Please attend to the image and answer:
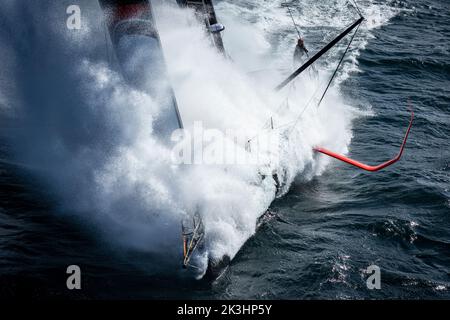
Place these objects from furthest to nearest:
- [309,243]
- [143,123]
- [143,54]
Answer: [143,54], [143,123], [309,243]

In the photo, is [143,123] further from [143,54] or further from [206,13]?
[206,13]

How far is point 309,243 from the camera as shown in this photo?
37.6 feet

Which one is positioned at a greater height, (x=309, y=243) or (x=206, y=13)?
(x=206, y=13)

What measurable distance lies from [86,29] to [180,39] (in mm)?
3687

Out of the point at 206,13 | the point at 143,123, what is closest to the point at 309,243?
the point at 143,123

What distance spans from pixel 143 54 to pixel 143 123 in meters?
3.28

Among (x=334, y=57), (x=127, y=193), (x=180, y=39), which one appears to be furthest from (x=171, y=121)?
(x=334, y=57)

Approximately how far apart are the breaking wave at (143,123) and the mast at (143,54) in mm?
398

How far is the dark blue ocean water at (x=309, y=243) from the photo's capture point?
941cm

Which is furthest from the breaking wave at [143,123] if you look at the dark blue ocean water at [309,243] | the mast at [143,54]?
the dark blue ocean water at [309,243]

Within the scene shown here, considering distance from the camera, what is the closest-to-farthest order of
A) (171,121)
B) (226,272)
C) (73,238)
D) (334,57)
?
(226,272) < (73,238) < (171,121) < (334,57)

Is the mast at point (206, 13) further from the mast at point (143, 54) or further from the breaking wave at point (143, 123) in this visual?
the mast at point (143, 54)

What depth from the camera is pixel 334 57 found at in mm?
24484
